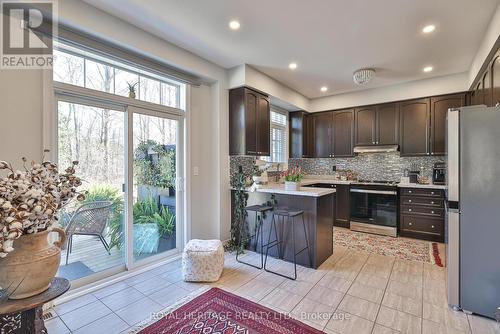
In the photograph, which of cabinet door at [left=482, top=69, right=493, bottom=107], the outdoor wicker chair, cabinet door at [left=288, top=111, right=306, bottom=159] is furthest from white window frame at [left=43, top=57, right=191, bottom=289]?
cabinet door at [left=482, top=69, right=493, bottom=107]

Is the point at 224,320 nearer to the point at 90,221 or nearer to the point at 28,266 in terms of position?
the point at 28,266

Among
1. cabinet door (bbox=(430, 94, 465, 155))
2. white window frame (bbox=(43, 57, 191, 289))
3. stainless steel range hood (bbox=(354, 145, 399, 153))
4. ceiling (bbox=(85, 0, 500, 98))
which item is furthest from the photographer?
stainless steel range hood (bbox=(354, 145, 399, 153))

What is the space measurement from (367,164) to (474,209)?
3.34 m

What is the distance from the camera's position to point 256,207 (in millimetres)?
3355

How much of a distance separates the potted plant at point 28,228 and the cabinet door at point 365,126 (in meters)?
5.10

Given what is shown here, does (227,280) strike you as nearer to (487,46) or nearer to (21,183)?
(21,183)

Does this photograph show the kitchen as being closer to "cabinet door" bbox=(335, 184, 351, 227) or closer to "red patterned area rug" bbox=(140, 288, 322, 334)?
"cabinet door" bbox=(335, 184, 351, 227)

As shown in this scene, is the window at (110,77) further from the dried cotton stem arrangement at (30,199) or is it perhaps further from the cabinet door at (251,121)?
the dried cotton stem arrangement at (30,199)

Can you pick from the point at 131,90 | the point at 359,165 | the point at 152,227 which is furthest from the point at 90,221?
the point at 359,165

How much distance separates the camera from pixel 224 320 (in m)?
2.07

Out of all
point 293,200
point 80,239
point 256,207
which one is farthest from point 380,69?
point 80,239

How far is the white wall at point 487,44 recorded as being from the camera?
7.83 feet

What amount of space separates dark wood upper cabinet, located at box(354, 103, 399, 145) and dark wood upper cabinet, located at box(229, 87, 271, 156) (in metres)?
2.36

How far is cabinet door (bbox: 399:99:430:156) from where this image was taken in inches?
175
